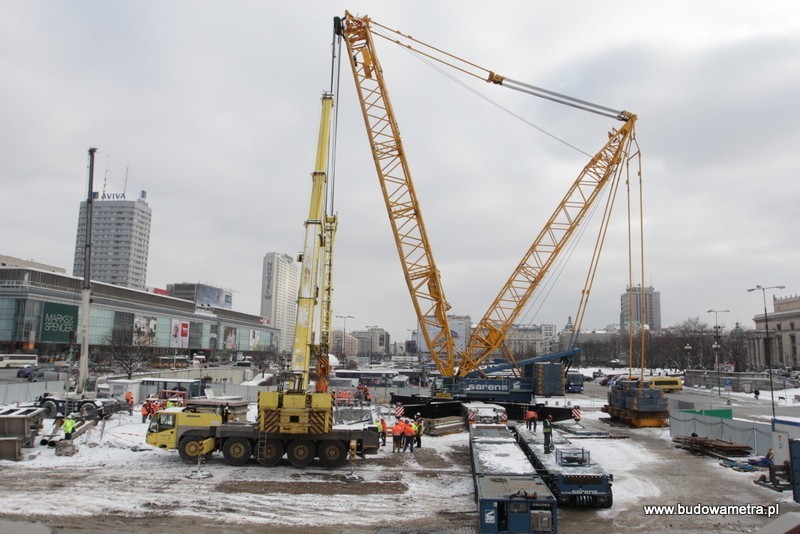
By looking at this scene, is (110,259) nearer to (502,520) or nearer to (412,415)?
(412,415)

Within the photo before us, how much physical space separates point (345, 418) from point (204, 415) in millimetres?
10380

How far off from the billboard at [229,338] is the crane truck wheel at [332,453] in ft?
414

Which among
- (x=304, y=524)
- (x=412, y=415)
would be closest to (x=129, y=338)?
(x=412, y=415)

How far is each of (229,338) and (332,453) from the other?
12798 centimetres

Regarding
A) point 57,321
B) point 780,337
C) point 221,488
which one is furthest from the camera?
point 780,337

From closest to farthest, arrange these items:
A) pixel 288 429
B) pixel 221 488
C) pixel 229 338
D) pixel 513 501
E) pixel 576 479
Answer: pixel 513 501 → pixel 576 479 → pixel 221 488 → pixel 288 429 → pixel 229 338

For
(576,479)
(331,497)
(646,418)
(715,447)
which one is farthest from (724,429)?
(331,497)

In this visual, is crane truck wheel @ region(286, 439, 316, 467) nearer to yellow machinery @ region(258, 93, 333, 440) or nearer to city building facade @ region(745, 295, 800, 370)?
yellow machinery @ region(258, 93, 333, 440)

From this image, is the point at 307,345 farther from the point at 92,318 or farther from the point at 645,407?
the point at 92,318

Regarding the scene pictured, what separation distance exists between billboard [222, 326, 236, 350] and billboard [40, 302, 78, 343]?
48.8m

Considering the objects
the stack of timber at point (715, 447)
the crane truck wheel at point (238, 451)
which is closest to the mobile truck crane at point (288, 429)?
the crane truck wheel at point (238, 451)

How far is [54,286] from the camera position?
90.1m

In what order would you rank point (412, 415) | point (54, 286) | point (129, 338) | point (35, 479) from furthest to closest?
point (54, 286) → point (129, 338) → point (412, 415) → point (35, 479)

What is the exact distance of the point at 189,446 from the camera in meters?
18.8
